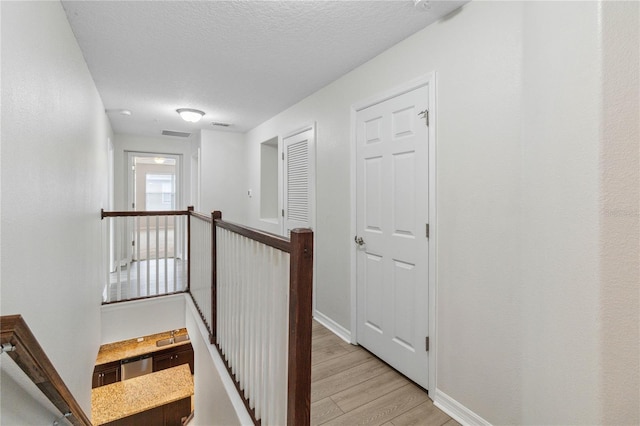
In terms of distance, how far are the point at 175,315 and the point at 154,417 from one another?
1.97m

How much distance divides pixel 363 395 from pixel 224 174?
13.5 feet

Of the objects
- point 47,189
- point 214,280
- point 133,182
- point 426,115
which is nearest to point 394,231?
point 426,115

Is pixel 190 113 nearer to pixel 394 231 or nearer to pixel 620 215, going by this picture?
pixel 394 231

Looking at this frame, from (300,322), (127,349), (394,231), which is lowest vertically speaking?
(127,349)

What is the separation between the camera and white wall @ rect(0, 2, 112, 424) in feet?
3.82

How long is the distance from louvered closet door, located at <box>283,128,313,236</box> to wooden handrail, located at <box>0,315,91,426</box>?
237 centimetres

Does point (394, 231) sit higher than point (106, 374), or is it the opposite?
point (394, 231)

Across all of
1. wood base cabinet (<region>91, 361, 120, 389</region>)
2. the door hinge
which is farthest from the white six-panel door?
wood base cabinet (<region>91, 361, 120, 389</region>)

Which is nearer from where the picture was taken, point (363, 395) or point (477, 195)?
point (477, 195)

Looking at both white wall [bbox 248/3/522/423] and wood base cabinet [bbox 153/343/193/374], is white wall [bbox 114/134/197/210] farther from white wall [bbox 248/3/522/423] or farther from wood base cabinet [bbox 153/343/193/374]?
white wall [bbox 248/3/522/423]

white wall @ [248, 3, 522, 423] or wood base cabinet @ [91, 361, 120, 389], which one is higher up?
white wall @ [248, 3, 522, 423]

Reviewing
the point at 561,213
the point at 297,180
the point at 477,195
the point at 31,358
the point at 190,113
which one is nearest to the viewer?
the point at 31,358

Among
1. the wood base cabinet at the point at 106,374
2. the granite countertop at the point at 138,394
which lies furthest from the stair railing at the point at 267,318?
the wood base cabinet at the point at 106,374

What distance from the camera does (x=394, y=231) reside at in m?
2.26
